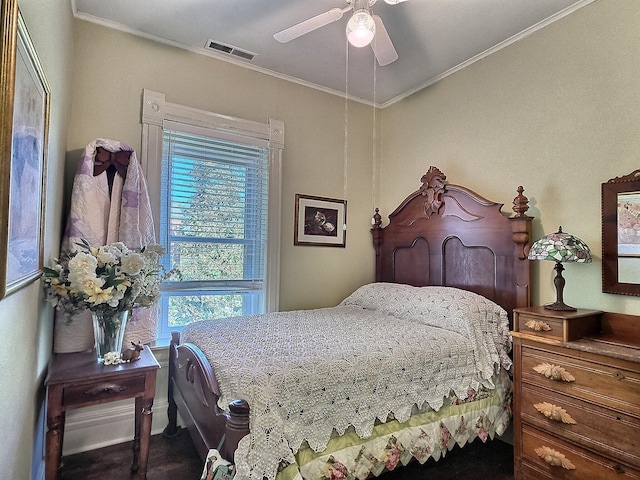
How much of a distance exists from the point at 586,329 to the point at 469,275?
88 centimetres

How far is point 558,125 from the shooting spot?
246cm

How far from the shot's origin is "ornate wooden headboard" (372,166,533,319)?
2.51 meters

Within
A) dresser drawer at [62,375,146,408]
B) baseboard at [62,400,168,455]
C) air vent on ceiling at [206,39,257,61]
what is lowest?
baseboard at [62,400,168,455]

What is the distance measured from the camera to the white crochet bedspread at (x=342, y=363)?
1.52m

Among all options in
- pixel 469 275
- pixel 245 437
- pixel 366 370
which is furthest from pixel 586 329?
pixel 245 437

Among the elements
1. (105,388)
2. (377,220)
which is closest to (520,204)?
(377,220)

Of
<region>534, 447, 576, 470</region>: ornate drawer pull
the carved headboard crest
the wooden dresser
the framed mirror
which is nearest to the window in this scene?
the carved headboard crest

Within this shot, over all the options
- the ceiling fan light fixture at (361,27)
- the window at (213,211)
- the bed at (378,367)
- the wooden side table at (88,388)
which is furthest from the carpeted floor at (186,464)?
the ceiling fan light fixture at (361,27)

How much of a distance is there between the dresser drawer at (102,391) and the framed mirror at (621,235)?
8.60ft

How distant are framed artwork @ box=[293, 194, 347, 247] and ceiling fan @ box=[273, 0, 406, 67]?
148cm

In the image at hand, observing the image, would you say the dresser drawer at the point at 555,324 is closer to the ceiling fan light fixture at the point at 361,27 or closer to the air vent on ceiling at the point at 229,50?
the ceiling fan light fixture at the point at 361,27

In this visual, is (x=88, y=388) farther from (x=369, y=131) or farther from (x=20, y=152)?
(x=369, y=131)

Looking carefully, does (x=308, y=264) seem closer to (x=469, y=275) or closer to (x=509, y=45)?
(x=469, y=275)

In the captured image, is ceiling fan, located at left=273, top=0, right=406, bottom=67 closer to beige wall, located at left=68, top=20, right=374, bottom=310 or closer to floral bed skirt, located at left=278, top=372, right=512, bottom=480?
beige wall, located at left=68, top=20, right=374, bottom=310
